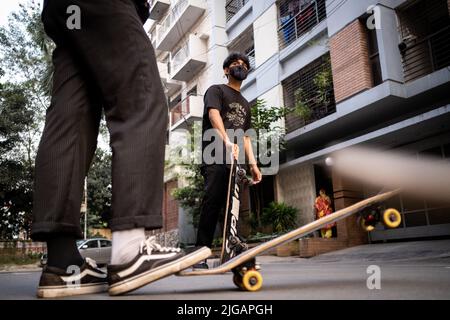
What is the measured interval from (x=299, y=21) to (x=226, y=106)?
11.2 meters

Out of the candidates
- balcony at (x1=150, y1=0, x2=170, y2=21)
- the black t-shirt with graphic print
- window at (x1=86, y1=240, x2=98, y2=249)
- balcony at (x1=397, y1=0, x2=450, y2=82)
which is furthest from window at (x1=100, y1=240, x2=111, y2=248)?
the black t-shirt with graphic print

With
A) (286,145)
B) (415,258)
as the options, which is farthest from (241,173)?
(286,145)

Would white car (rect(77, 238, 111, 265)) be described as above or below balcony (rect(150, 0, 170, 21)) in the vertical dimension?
below

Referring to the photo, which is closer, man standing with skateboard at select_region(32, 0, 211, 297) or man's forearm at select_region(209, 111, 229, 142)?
man standing with skateboard at select_region(32, 0, 211, 297)

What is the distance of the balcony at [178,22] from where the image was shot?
782 inches

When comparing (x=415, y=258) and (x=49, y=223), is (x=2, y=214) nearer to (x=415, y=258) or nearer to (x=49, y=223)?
(x=415, y=258)

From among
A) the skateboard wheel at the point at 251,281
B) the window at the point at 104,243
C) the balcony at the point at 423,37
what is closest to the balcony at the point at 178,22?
the window at the point at 104,243

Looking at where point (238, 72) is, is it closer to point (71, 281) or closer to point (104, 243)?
point (71, 281)

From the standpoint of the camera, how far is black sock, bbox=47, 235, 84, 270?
168 centimetres

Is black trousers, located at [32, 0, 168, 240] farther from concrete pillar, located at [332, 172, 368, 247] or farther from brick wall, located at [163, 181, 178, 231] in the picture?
brick wall, located at [163, 181, 178, 231]

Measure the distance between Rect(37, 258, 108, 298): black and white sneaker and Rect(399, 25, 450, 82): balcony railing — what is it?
9260 mm

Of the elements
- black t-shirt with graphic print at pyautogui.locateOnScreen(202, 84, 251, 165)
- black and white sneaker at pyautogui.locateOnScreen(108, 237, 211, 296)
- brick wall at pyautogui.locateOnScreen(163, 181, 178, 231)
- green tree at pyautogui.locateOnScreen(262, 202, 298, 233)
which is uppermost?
brick wall at pyautogui.locateOnScreen(163, 181, 178, 231)

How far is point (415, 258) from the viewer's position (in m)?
6.07

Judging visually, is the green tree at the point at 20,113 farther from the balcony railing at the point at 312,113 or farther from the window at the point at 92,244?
the balcony railing at the point at 312,113
